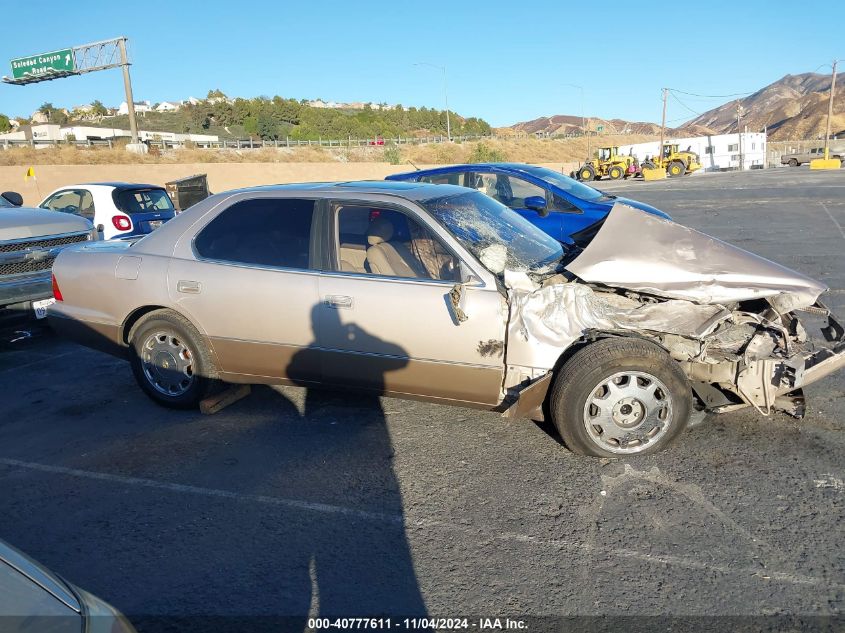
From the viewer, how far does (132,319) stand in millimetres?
5156

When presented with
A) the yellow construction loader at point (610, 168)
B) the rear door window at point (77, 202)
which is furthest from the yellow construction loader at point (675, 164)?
the rear door window at point (77, 202)

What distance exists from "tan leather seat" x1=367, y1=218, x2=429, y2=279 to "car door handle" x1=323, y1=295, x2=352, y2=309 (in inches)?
10.6

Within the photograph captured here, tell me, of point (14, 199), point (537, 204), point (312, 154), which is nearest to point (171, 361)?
point (537, 204)

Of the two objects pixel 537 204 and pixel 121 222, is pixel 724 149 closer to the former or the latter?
pixel 537 204

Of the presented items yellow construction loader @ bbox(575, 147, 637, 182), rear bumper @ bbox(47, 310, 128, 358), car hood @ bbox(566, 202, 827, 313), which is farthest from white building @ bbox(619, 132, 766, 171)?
rear bumper @ bbox(47, 310, 128, 358)

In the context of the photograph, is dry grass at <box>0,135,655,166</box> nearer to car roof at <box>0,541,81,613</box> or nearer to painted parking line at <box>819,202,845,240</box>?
painted parking line at <box>819,202,845,240</box>

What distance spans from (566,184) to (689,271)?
19.1ft

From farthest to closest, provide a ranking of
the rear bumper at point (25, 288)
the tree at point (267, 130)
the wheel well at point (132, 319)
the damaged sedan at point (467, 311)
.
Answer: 1. the tree at point (267, 130)
2. the rear bumper at point (25, 288)
3. the wheel well at point (132, 319)
4. the damaged sedan at point (467, 311)

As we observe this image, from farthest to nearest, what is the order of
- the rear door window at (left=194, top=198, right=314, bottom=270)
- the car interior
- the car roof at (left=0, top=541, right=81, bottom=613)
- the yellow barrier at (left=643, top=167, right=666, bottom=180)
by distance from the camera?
the yellow barrier at (left=643, top=167, right=666, bottom=180) < the rear door window at (left=194, top=198, right=314, bottom=270) < the car interior < the car roof at (left=0, top=541, right=81, bottom=613)

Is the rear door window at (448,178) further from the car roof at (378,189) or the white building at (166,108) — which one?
the white building at (166,108)

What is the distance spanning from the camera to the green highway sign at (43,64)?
36719mm

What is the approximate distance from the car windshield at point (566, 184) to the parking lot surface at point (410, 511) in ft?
16.0

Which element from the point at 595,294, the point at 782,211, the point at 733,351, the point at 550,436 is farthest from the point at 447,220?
the point at 782,211

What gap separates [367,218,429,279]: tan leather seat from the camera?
14.2ft
